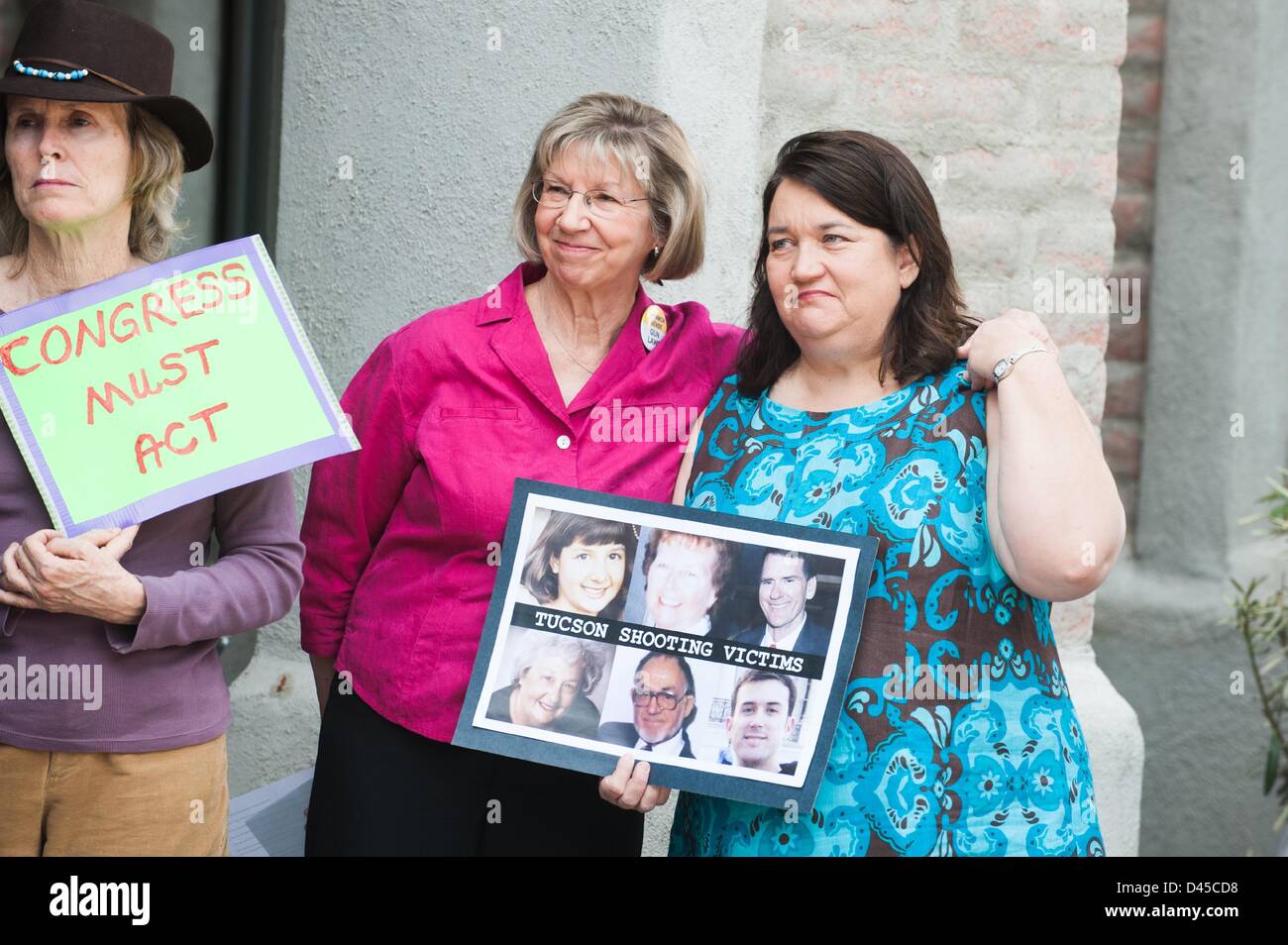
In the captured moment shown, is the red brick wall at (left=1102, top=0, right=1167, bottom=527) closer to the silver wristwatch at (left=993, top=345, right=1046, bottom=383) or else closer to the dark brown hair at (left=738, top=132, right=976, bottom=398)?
the dark brown hair at (left=738, top=132, right=976, bottom=398)

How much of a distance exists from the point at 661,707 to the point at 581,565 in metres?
0.23

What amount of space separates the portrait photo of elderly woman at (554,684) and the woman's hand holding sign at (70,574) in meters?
0.56

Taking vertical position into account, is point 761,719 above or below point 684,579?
below

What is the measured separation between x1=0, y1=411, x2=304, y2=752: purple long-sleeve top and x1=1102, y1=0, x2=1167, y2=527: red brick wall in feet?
9.18

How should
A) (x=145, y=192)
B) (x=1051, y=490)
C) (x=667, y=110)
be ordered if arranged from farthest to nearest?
(x=667, y=110)
(x=145, y=192)
(x=1051, y=490)

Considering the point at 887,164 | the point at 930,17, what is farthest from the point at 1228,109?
the point at 887,164

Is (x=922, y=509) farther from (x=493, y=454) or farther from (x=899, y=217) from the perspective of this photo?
(x=493, y=454)

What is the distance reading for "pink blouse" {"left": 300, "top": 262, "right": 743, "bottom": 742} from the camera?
222cm

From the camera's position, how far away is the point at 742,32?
3215mm

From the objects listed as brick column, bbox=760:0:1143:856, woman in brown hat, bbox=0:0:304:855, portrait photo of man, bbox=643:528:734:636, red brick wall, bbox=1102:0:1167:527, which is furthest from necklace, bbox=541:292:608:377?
red brick wall, bbox=1102:0:1167:527

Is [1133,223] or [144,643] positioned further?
[1133,223]

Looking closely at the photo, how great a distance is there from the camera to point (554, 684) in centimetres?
199

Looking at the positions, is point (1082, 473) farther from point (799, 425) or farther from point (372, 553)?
point (372, 553)

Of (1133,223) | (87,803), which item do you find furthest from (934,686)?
(1133,223)
